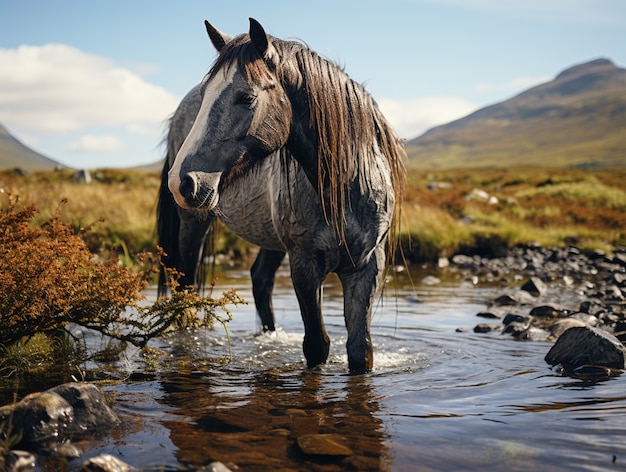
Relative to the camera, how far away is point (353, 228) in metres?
4.97

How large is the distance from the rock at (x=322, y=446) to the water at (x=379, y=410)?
0.03 m

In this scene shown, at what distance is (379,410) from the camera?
4.50 m

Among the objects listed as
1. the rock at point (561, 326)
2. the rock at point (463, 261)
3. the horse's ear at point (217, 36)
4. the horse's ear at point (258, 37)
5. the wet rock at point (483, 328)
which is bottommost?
the wet rock at point (483, 328)

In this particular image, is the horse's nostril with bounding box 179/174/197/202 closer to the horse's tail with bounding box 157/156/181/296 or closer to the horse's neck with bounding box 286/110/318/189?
the horse's neck with bounding box 286/110/318/189

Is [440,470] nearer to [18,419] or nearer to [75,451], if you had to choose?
[75,451]

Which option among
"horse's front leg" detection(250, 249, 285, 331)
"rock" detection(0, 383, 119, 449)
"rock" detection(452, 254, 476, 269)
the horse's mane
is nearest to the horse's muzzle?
the horse's mane

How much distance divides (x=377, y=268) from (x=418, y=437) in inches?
64.3

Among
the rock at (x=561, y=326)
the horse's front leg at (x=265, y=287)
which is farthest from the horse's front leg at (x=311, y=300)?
the rock at (x=561, y=326)

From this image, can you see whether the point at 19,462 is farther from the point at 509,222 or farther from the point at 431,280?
the point at 509,222

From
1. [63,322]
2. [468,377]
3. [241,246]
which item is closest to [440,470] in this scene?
[468,377]

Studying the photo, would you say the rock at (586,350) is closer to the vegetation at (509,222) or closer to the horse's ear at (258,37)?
the horse's ear at (258,37)

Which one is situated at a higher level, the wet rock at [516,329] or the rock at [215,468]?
the wet rock at [516,329]

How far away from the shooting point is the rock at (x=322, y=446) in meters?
3.57

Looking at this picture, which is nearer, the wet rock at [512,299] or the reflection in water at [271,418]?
the reflection in water at [271,418]
